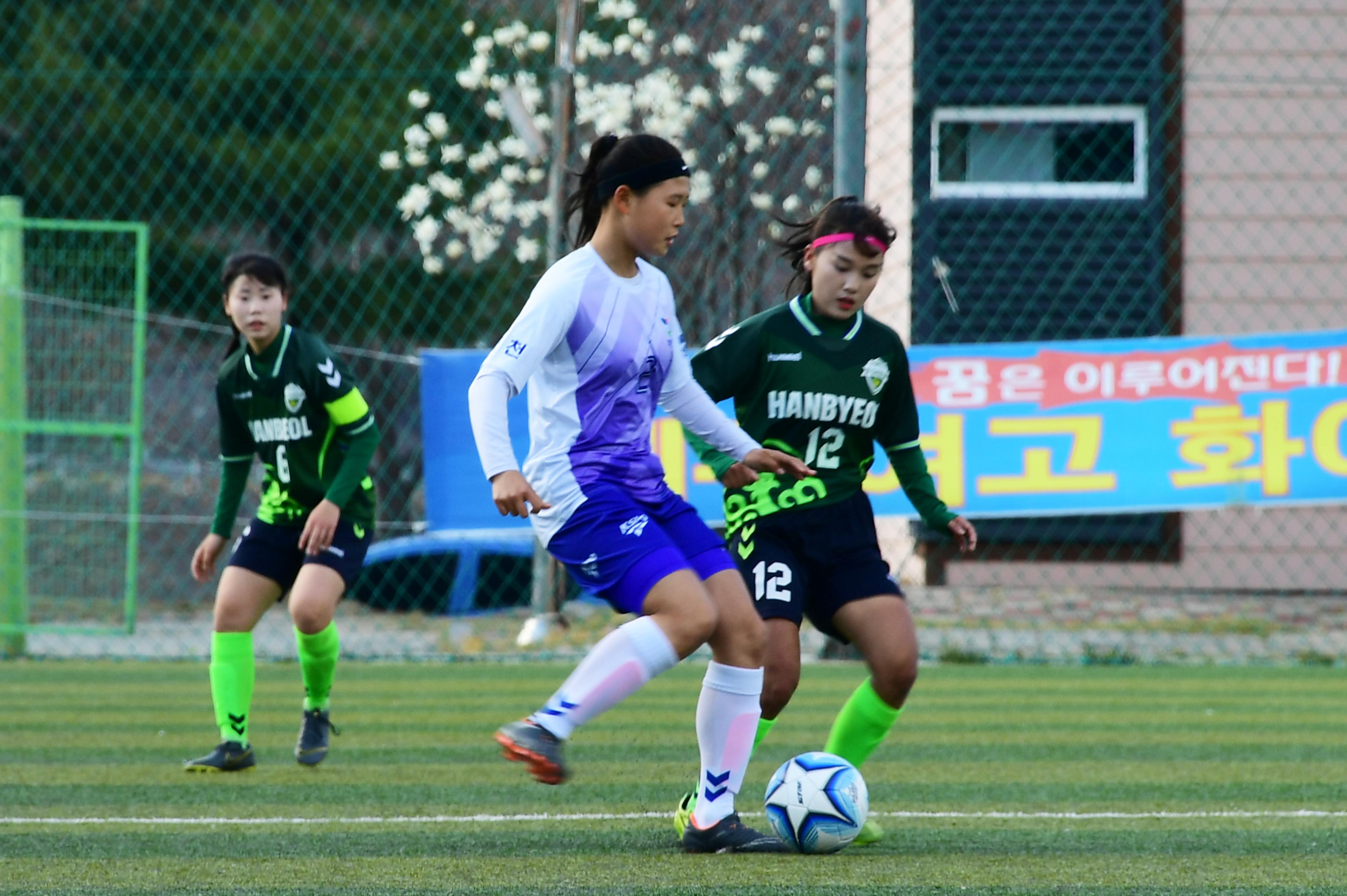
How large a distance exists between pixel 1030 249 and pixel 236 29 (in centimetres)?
1017

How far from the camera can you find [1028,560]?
1321cm

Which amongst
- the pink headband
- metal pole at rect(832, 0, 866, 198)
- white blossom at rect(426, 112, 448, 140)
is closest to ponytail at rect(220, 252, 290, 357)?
the pink headband

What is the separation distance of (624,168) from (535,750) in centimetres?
136

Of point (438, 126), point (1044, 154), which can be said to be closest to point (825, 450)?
point (1044, 154)

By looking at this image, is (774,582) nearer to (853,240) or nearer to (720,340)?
(720,340)

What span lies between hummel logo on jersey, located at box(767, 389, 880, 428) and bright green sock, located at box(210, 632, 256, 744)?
→ 2.20 metres

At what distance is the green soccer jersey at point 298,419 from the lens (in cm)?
572

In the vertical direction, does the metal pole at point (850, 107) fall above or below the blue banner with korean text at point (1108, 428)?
above

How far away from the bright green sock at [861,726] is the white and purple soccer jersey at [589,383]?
0.99 m

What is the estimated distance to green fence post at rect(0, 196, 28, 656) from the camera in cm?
1056

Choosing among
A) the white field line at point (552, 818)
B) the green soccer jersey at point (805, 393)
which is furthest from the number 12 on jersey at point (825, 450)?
the white field line at point (552, 818)

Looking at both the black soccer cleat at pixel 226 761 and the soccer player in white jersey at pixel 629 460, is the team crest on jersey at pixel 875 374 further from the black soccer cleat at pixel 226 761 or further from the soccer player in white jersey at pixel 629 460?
the black soccer cleat at pixel 226 761

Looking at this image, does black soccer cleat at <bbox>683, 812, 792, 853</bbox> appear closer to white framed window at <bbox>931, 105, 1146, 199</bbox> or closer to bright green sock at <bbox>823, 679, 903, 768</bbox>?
bright green sock at <bbox>823, 679, 903, 768</bbox>

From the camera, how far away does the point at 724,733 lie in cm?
407
